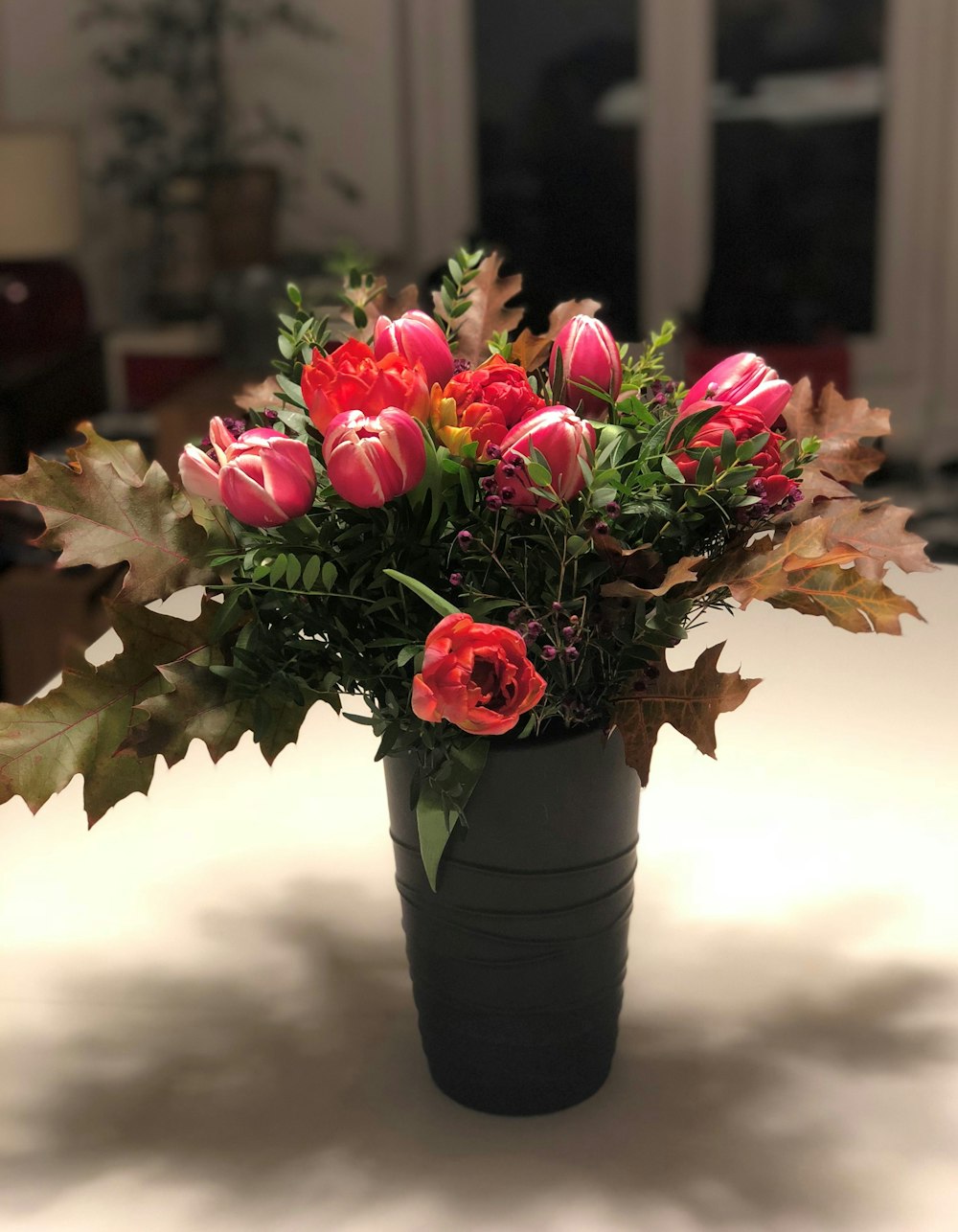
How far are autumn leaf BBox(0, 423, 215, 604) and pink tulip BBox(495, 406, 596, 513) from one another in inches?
5.4

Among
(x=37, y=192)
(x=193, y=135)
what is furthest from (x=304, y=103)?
(x=37, y=192)

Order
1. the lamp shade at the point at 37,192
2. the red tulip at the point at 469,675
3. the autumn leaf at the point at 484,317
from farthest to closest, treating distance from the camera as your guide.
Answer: the lamp shade at the point at 37,192 → the autumn leaf at the point at 484,317 → the red tulip at the point at 469,675

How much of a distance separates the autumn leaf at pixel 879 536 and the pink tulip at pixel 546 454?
12cm

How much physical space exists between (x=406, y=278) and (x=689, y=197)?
87 cm

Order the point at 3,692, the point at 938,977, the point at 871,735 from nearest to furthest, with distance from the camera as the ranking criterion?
the point at 938,977 → the point at 871,735 → the point at 3,692

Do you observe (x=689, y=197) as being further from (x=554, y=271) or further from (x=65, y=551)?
(x=65, y=551)

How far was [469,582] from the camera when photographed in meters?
0.58

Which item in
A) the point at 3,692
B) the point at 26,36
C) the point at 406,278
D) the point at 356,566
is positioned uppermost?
the point at 26,36

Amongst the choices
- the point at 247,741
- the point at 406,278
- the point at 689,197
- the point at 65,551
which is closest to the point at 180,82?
the point at 406,278

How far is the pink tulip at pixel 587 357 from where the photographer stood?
0.63 metres

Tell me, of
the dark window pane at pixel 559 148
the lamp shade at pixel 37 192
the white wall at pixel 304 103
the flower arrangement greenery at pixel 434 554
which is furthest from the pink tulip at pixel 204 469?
the white wall at pixel 304 103

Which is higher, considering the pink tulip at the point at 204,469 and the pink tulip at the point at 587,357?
the pink tulip at the point at 587,357

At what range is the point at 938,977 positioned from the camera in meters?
0.77

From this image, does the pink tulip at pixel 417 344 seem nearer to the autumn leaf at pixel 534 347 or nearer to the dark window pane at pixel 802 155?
the autumn leaf at pixel 534 347
